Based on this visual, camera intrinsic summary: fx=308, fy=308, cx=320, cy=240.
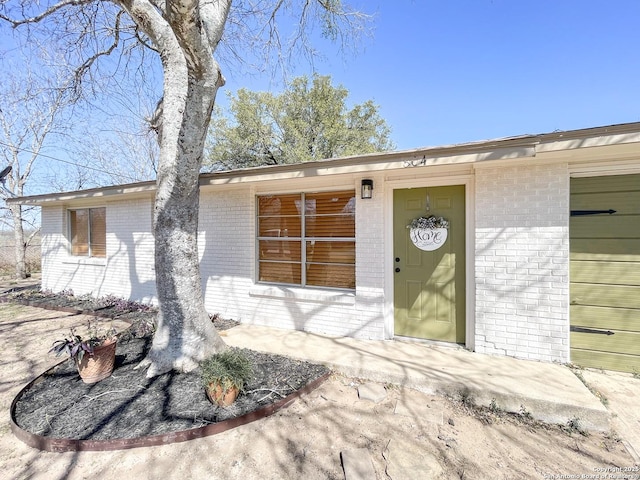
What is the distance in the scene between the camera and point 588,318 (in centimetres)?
346

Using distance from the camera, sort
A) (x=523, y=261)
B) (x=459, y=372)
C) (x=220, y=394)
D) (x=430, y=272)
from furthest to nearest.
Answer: (x=430, y=272) → (x=523, y=261) → (x=459, y=372) → (x=220, y=394)

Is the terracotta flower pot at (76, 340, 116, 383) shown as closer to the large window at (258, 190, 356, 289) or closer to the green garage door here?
the large window at (258, 190, 356, 289)

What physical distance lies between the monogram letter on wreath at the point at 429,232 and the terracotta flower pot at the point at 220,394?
2875 mm

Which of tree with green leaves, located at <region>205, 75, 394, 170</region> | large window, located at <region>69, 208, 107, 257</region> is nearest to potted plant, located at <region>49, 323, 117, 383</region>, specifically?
large window, located at <region>69, 208, 107, 257</region>

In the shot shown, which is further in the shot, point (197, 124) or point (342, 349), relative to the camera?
point (342, 349)

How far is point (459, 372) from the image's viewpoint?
10.5 feet

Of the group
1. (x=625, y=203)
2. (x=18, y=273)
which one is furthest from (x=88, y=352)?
(x=18, y=273)

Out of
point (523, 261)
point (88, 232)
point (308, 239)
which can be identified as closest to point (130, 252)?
point (88, 232)

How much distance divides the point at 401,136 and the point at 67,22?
13835mm

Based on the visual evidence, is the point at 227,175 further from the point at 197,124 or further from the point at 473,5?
the point at 473,5

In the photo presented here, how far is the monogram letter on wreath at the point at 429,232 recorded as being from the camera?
404 cm

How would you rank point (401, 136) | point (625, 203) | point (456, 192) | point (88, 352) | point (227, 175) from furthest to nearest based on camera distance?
point (401, 136), point (227, 175), point (456, 192), point (625, 203), point (88, 352)

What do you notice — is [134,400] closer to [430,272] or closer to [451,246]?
[430,272]

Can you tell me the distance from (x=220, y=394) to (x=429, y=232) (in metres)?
3.07
